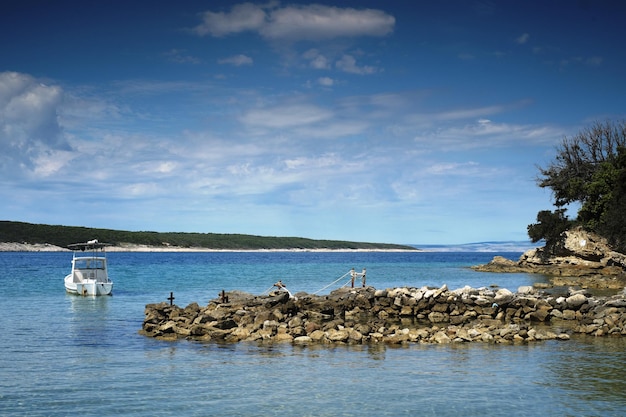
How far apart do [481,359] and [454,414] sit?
21.5 feet

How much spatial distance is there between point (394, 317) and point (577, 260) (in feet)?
127

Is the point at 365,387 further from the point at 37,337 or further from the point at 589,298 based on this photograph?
the point at 589,298

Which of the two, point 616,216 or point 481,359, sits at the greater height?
point 616,216

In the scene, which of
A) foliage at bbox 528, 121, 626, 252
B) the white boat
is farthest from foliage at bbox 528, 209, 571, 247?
the white boat

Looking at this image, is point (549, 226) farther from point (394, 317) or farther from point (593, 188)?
point (394, 317)

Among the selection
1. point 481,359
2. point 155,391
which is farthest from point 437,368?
point 155,391

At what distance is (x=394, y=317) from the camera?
32.0 meters

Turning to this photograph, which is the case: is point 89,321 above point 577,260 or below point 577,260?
below

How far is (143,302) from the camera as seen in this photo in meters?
41.1

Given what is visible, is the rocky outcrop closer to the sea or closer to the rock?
the rock

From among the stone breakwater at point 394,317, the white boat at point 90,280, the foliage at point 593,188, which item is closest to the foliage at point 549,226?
the foliage at point 593,188

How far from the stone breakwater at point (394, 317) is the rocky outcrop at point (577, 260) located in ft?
74.9

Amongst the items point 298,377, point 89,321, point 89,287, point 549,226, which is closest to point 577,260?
point 549,226

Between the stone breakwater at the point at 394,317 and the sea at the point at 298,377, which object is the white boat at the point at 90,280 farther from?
the sea at the point at 298,377
